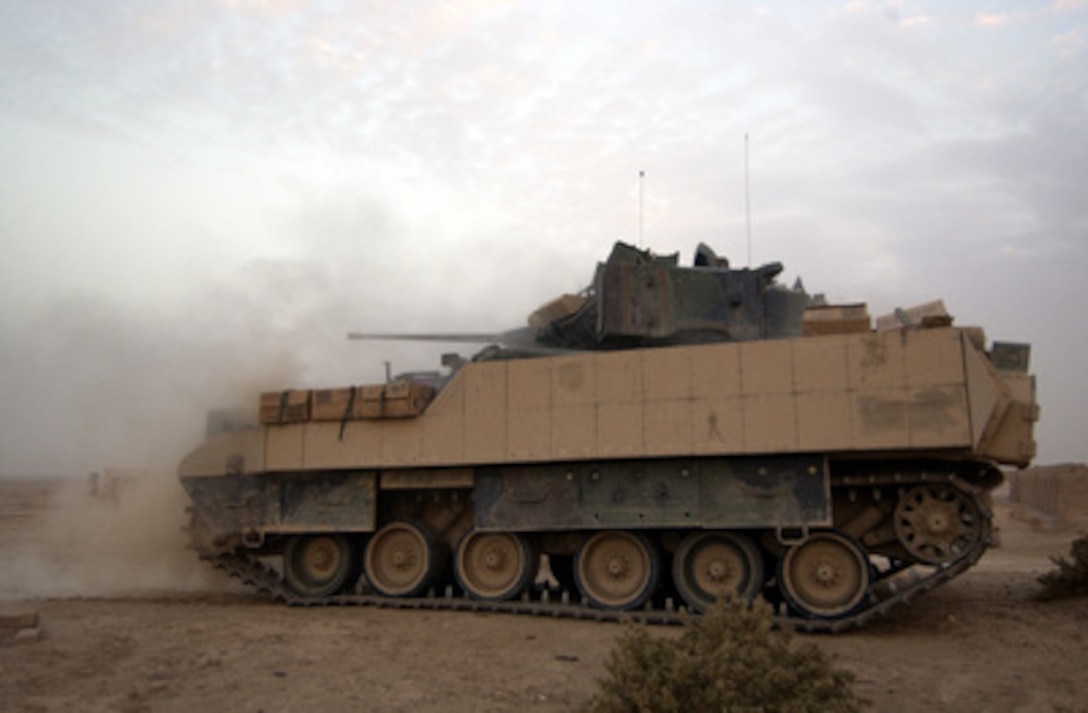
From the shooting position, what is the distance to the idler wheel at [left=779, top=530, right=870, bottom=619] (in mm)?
9711

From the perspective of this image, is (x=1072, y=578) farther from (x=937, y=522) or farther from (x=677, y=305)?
(x=677, y=305)

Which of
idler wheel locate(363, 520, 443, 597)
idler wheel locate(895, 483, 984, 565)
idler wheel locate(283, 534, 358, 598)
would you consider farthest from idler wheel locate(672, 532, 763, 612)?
idler wheel locate(283, 534, 358, 598)

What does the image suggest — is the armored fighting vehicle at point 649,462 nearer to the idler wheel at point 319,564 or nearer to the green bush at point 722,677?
the idler wheel at point 319,564

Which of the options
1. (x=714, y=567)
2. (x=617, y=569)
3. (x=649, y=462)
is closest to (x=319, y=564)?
(x=617, y=569)

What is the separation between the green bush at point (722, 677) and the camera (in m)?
4.88

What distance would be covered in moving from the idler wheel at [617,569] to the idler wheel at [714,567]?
1.14ft

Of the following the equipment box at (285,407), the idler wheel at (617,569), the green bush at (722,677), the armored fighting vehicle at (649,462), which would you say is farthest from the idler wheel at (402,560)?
the green bush at (722,677)

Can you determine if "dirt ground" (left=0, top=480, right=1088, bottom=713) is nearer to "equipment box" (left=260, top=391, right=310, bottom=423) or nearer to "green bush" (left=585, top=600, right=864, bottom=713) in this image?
"green bush" (left=585, top=600, right=864, bottom=713)

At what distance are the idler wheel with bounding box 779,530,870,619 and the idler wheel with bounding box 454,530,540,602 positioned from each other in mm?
3138

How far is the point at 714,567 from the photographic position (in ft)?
34.2

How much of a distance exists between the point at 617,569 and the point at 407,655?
11.1 feet

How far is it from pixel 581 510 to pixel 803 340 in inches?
129

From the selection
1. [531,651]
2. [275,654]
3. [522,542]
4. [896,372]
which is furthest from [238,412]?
[896,372]

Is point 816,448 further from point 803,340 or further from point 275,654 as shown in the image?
point 275,654
